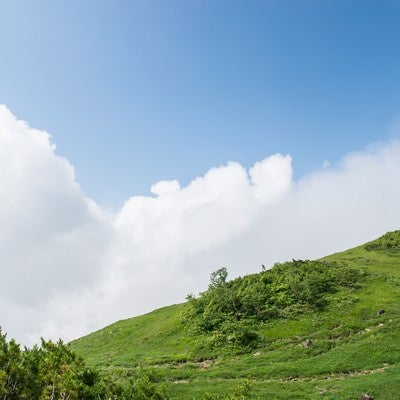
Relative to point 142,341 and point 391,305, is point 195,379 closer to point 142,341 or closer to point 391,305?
point 142,341

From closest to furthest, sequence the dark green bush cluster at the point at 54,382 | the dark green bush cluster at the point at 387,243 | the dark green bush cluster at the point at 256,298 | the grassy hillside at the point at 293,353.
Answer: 1. the dark green bush cluster at the point at 54,382
2. the grassy hillside at the point at 293,353
3. the dark green bush cluster at the point at 256,298
4. the dark green bush cluster at the point at 387,243

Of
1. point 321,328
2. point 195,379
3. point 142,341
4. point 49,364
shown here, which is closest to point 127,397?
point 49,364

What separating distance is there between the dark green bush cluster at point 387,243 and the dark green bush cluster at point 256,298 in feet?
63.0

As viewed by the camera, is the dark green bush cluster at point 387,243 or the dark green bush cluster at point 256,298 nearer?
the dark green bush cluster at point 256,298

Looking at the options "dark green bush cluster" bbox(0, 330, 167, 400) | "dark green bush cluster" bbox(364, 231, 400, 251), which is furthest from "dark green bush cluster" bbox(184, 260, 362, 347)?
"dark green bush cluster" bbox(0, 330, 167, 400)

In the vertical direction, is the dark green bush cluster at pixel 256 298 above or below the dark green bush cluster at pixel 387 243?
below

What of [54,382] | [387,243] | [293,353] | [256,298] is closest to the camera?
[54,382]

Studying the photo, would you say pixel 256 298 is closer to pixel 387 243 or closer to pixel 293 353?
pixel 293 353

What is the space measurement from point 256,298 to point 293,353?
13.9 m

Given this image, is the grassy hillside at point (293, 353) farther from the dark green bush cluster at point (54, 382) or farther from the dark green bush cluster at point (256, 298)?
the dark green bush cluster at point (54, 382)

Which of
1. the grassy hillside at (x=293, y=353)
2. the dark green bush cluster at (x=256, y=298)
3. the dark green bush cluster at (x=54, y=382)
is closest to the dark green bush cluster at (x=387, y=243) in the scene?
the grassy hillside at (x=293, y=353)

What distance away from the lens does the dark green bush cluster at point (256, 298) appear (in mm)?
51531

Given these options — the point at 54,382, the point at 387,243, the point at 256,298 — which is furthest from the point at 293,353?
the point at 387,243

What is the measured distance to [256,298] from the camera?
5612 cm
